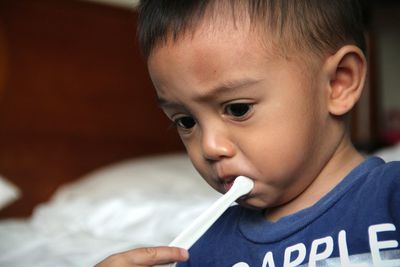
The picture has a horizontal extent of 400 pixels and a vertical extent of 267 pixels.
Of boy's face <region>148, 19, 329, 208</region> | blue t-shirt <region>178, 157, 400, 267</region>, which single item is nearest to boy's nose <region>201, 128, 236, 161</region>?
boy's face <region>148, 19, 329, 208</region>

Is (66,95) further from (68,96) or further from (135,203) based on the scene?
(135,203)

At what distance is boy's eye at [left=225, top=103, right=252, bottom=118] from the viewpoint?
712 mm

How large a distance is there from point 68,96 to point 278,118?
133cm

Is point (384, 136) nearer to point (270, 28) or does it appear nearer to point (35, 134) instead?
point (35, 134)

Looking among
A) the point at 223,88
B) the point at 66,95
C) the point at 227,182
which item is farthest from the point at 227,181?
the point at 66,95

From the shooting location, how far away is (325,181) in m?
0.77

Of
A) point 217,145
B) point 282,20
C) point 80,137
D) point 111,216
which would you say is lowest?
point 111,216

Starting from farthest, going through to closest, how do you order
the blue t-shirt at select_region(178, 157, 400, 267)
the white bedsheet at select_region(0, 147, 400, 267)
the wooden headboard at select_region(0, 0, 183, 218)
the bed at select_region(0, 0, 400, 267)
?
1. the wooden headboard at select_region(0, 0, 183, 218)
2. the bed at select_region(0, 0, 400, 267)
3. the white bedsheet at select_region(0, 147, 400, 267)
4. the blue t-shirt at select_region(178, 157, 400, 267)

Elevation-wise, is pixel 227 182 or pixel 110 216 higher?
pixel 227 182

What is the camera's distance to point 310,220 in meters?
0.73

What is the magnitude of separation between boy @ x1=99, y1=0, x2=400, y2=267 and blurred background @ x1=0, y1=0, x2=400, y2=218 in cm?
115

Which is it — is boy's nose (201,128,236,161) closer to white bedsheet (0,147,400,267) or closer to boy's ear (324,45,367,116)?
boy's ear (324,45,367,116)

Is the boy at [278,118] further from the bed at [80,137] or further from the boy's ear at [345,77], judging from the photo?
the bed at [80,137]

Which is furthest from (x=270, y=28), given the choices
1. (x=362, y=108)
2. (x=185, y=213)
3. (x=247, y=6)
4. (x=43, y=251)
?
(x=362, y=108)
